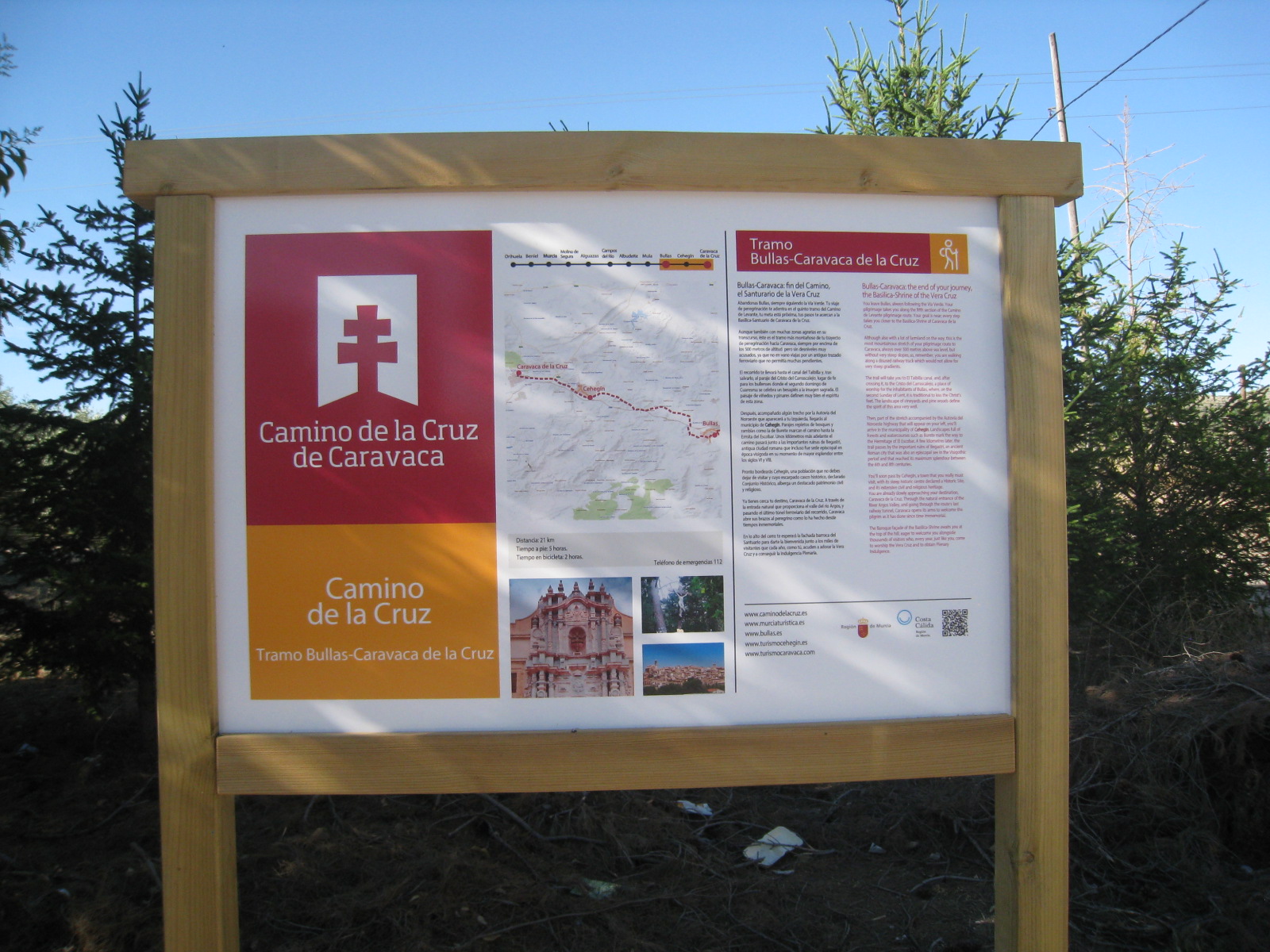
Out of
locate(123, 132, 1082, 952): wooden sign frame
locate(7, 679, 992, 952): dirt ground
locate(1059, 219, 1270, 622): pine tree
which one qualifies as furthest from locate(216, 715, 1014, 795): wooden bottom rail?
locate(1059, 219, 1270, 622): pine tree

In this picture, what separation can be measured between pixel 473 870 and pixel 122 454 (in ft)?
10.9

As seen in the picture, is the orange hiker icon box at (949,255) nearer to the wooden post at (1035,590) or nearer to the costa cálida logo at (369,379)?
the wooden post at (1035,590)

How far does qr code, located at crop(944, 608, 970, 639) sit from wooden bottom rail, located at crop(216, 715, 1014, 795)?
283mm

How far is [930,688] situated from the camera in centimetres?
213

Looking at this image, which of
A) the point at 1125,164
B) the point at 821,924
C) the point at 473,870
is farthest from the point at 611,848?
the point at 1125,164

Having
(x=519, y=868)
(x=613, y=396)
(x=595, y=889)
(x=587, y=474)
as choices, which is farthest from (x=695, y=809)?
(x=613, y=396)

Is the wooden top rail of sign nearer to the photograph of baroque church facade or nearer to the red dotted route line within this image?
the red dotted route line

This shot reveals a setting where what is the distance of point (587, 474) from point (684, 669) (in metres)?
0.61

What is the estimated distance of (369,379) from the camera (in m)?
2.10

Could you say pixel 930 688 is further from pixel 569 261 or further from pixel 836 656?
pixel 569 261

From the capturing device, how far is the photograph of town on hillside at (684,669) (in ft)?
6.80

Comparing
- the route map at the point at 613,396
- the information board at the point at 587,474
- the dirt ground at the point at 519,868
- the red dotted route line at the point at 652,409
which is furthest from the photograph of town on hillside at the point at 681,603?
the dirt ground at the point at 519,868

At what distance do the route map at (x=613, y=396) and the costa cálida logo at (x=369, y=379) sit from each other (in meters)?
0.11

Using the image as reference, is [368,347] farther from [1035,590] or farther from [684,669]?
[1035,590]
